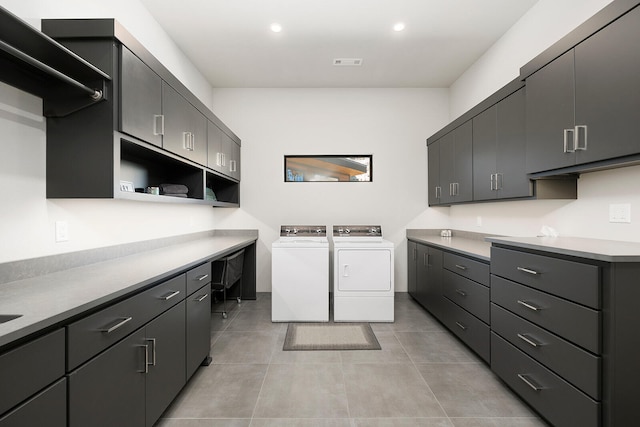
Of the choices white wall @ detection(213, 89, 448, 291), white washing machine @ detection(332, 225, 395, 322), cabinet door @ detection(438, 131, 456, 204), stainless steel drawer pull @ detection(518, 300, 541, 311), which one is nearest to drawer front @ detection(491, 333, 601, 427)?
stainless steel drawer pull @ detection(518, 300, 541, 311)

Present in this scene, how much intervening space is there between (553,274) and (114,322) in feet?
6.96

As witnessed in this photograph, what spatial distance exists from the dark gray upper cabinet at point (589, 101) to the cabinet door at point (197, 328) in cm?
256

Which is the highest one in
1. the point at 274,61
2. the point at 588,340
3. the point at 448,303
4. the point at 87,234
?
the point at 274,61

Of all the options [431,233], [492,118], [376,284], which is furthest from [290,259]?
[492,118]

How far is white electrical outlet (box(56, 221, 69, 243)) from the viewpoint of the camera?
166 centimetres

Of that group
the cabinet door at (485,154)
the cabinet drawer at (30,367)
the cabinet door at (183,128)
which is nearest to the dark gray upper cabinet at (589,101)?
the cabinet door at (485,154)

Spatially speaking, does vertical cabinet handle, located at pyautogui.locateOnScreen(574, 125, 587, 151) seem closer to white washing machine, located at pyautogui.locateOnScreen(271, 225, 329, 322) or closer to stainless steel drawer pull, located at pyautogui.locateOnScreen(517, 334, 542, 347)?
stainless steel drawer pull, located at pyautogui.locateOnScreen(517, 334, 542, 347)

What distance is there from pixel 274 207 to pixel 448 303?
253 centimetres

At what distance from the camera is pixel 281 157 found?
13.9ft

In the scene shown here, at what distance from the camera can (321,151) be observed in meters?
4.25

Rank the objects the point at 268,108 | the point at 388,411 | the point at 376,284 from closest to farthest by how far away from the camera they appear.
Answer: the point at 388,411 → the point at 376,284 → the point at 268,108

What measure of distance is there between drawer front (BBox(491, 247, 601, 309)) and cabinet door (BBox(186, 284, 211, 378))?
2104 millimetres

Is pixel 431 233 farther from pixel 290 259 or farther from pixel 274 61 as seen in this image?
pixel 274 61

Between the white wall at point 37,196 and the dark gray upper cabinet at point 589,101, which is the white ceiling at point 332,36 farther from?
the dark gray upper cabinet at point 589,101
